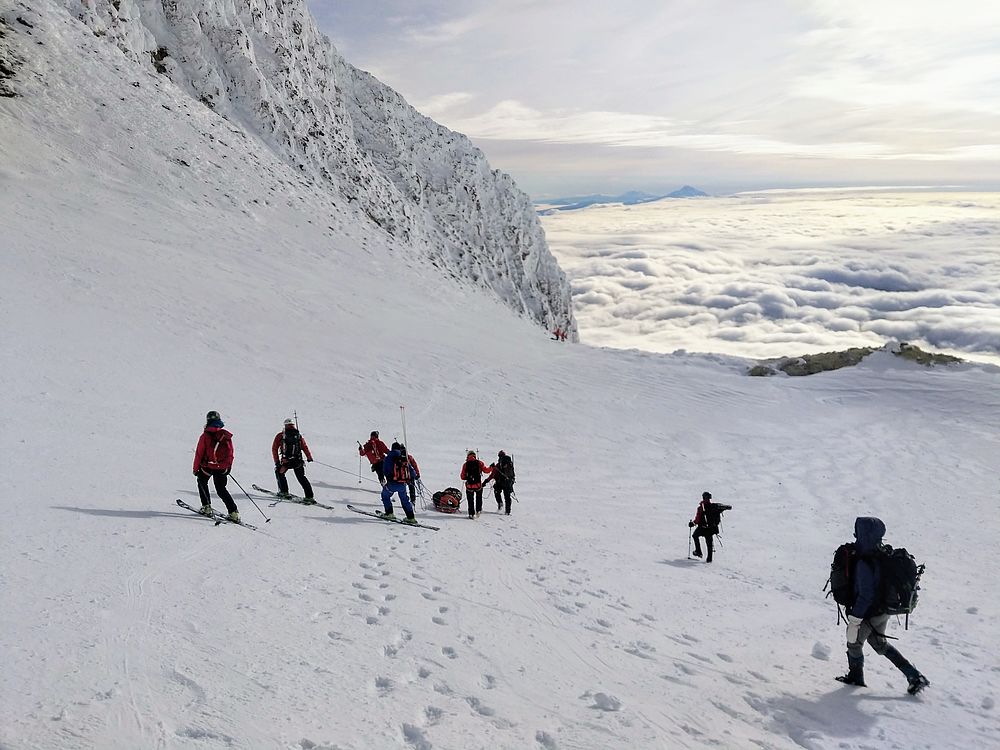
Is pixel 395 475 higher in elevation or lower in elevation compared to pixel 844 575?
higher

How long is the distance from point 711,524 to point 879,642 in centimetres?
601

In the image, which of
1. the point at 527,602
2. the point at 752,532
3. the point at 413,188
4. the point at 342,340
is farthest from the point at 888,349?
the point at 413,188

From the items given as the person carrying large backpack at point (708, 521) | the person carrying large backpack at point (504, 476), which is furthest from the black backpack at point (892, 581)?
the person carrying large backpack at point (504, 476)

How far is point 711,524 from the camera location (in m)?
12.3

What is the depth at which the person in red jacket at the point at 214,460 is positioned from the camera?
977 centimetres

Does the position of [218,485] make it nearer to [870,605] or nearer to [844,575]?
[844,575]

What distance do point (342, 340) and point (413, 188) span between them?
2175 inches

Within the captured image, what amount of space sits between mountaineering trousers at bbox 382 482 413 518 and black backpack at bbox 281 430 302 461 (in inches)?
72.4

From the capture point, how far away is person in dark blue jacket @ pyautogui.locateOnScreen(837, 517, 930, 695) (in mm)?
6234

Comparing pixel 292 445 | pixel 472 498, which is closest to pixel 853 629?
pixel 472 498

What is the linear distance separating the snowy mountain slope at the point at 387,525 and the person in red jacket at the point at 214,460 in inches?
23.3

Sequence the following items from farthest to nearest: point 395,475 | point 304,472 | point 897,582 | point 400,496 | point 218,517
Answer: point 304,472 < point 395,475 < point 400,496 < point 218,517 < point 897,582

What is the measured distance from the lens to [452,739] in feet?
15.7

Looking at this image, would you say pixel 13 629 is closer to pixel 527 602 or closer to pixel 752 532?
→ pixel 527 602
